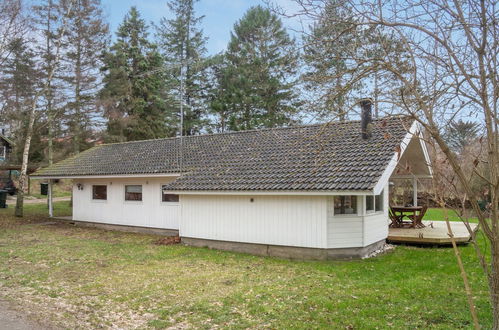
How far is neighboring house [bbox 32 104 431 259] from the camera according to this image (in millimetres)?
10266

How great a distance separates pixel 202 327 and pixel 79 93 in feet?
70.6

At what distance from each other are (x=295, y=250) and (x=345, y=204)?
74.0 inches

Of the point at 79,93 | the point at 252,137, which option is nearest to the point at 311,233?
the point at 252,137

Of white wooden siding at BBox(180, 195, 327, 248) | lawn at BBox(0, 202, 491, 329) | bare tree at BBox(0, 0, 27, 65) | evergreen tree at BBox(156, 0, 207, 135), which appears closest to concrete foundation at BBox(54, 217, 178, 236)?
white wooden siding at BBox(180, 195, 327, 248)

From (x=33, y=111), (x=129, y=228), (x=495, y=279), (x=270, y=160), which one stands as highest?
(x=33, y=111)

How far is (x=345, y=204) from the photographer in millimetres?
10656

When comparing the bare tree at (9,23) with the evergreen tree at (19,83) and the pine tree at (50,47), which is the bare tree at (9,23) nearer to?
the evergreen tree at (19,83)

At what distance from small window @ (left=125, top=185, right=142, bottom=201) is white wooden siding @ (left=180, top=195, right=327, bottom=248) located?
159 inches

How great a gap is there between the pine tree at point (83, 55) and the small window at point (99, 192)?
668cm

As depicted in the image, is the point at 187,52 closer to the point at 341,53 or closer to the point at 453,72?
the point at 341,53

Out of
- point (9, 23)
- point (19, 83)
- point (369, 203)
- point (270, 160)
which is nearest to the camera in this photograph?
point (369, 203)

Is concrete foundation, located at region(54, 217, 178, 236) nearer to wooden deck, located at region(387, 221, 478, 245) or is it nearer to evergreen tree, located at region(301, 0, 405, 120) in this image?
wooden deck, located at region(387, 221, 478, 245)

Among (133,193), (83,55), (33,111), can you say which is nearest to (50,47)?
(83,55)

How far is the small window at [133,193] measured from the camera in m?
16.3
